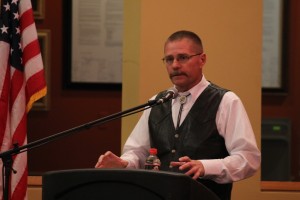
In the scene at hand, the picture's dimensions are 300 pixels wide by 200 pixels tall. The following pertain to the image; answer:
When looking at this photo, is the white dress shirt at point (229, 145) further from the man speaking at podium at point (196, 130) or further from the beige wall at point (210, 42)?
the beige wall at point (210, 42)

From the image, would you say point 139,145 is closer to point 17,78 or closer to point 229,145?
point 229,145

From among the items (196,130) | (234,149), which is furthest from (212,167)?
(196,130)

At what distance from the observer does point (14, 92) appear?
363cm

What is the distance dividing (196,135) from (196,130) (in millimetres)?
25

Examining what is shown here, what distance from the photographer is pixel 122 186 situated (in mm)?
1767

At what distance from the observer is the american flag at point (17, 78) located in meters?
3.60

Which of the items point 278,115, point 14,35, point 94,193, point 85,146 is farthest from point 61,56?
point 94,193

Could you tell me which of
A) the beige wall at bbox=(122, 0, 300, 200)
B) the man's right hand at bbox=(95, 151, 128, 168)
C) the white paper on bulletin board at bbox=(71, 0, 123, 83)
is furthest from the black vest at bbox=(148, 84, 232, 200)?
the white paper on bulletin board at bbox=(71, 0, 123, 83)

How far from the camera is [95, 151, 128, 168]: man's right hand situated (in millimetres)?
2562

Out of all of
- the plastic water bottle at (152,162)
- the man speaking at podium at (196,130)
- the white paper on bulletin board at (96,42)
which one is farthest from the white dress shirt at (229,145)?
the white paper on bulletin board at (96,42)

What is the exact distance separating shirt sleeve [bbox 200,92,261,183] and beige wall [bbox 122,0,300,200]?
0.93 m

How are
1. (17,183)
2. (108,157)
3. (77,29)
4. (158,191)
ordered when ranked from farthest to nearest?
(77,29) < (17,183) < (108,157) < (158,191)

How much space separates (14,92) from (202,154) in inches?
53.3

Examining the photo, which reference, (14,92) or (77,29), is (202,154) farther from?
(77,29)
